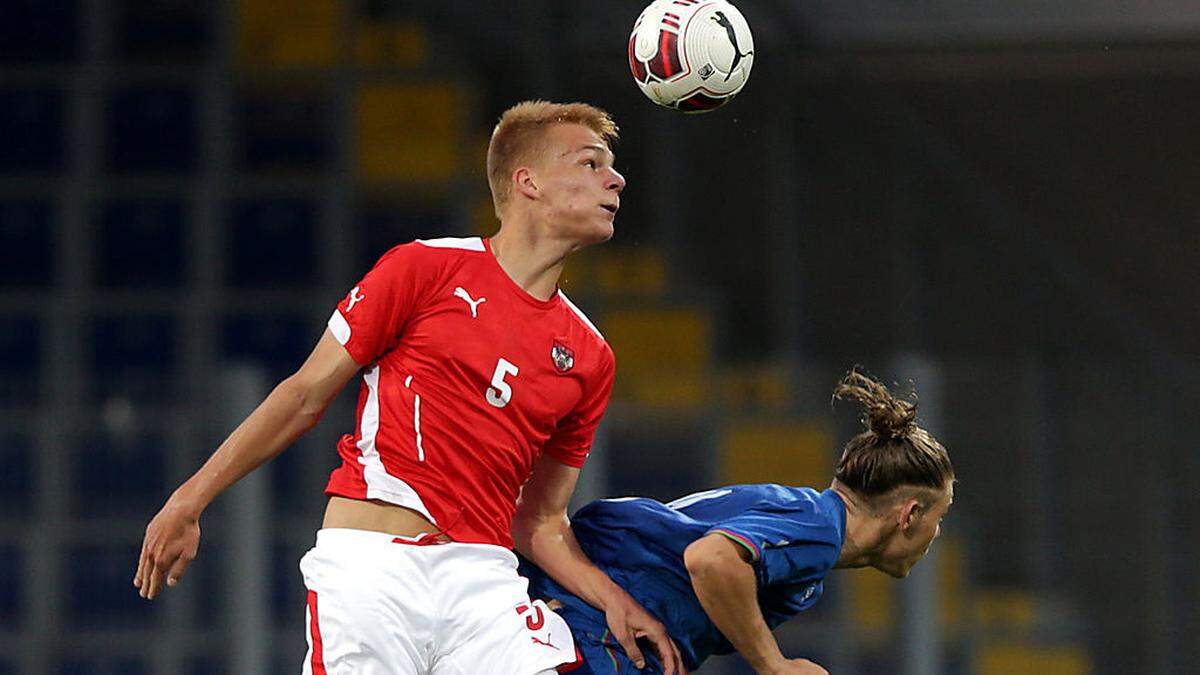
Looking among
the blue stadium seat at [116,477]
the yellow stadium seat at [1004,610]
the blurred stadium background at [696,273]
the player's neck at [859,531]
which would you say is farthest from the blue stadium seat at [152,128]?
the player's neck at [859,531]

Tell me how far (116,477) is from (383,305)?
325 cm

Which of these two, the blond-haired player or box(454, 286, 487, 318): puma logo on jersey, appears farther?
box(454, 286, 487, 318): puma logo on jersey

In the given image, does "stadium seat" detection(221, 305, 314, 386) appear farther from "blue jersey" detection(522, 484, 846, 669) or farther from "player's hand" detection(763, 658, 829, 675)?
"player's hand" detection(763, 658, 829, 675)

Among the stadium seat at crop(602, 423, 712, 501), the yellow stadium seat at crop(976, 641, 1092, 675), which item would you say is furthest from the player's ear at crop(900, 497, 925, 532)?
the yellow stadium seat at crop(976, 641, 1092, 675)

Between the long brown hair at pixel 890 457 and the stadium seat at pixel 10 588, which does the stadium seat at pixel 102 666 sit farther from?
the long brown hair at pixel 890 457

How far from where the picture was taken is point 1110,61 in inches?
341

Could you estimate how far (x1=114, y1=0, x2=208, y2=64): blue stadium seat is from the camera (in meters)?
8.36

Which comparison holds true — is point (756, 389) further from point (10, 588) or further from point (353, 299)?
point (353, 299)

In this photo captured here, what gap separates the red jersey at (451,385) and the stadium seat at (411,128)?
4943 mm

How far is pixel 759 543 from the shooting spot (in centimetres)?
312

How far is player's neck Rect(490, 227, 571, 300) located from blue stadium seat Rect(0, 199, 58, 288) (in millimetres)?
4858

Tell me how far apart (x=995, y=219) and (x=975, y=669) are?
2.77 meters

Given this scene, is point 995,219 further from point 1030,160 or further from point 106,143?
point 106,143

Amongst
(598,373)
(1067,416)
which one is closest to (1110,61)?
(1067,416)
